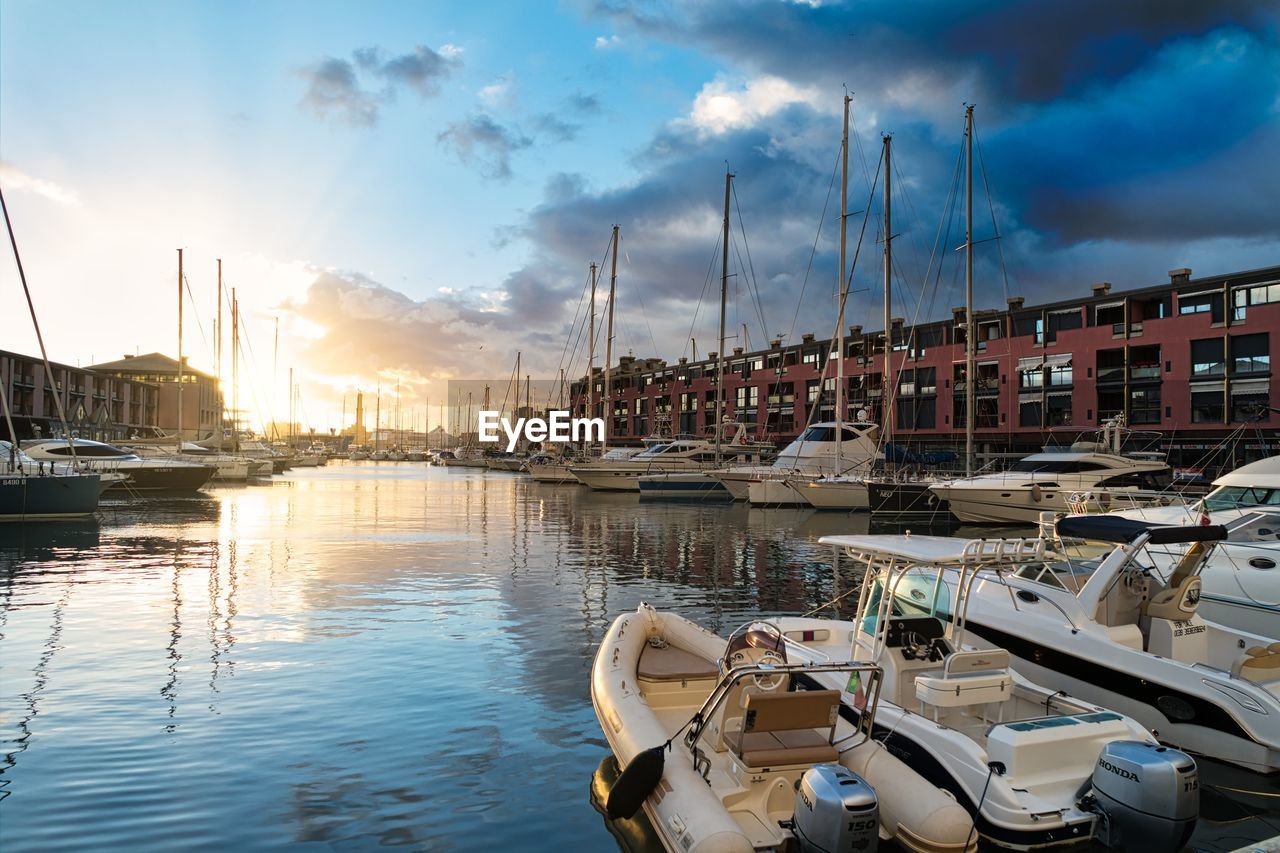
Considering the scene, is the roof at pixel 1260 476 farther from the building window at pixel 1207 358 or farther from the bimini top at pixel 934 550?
the building window at pixel 1207 358

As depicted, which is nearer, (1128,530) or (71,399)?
(1128,530)

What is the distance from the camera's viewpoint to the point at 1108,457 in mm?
35531

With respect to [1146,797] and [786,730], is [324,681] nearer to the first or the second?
[786,730]

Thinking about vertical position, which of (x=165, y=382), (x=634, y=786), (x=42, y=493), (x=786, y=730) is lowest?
(x=634, y=786)

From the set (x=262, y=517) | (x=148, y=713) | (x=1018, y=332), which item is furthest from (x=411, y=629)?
(x=1018, y=332)

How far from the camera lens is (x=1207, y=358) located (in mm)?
51344

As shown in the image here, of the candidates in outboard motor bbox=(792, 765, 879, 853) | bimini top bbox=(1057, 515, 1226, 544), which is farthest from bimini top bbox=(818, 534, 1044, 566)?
outboard motor bbox=(792, 765, 879, 853)

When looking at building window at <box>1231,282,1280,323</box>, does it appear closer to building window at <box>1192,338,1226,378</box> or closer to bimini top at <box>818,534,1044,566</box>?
building window at <box>1192,338,1226,378</box>

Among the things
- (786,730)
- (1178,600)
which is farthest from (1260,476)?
(786,730)

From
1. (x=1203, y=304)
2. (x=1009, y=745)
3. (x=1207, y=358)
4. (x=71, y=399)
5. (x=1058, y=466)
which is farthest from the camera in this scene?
(x=71, y=399)

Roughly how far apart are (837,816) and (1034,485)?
31916 millimetres

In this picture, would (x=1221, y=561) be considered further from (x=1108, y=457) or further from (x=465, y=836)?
(x=1108, y=457)

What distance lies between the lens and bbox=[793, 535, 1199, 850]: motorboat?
5.86 metres

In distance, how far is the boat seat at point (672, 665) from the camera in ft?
28.9
